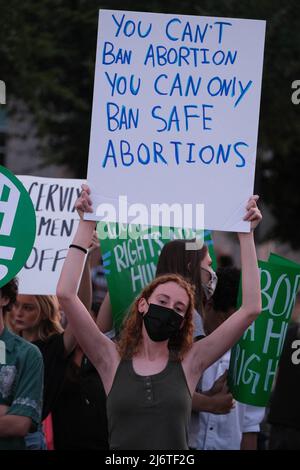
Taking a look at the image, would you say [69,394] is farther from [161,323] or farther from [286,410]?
[286,410]

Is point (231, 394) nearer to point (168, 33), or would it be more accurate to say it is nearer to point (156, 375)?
point (156, 375)

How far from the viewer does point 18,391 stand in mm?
5156

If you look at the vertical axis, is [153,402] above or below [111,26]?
below

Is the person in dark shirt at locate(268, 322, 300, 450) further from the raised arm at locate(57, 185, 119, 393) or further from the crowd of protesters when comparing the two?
the raised arm at locate(57, 185, 119, 393)

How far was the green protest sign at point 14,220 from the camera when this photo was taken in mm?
5137

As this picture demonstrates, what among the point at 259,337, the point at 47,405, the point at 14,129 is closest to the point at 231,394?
the point at 259,337

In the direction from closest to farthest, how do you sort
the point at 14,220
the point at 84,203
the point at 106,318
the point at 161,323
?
the point at 161,323, the point at 84,203, the point at 14,220, the point at 106,318

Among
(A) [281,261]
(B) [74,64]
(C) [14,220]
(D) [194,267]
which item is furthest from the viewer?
(B) [74,64]

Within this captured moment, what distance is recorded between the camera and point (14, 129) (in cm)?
1930

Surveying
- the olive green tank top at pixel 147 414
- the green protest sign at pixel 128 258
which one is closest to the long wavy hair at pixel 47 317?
the green protest sign at pixel 128 258

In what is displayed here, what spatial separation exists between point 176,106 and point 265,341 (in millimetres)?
1216

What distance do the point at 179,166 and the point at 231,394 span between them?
4.21 ft

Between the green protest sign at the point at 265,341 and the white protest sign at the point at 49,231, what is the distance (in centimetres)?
109

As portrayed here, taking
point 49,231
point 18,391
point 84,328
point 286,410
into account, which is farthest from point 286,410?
point 84,328
